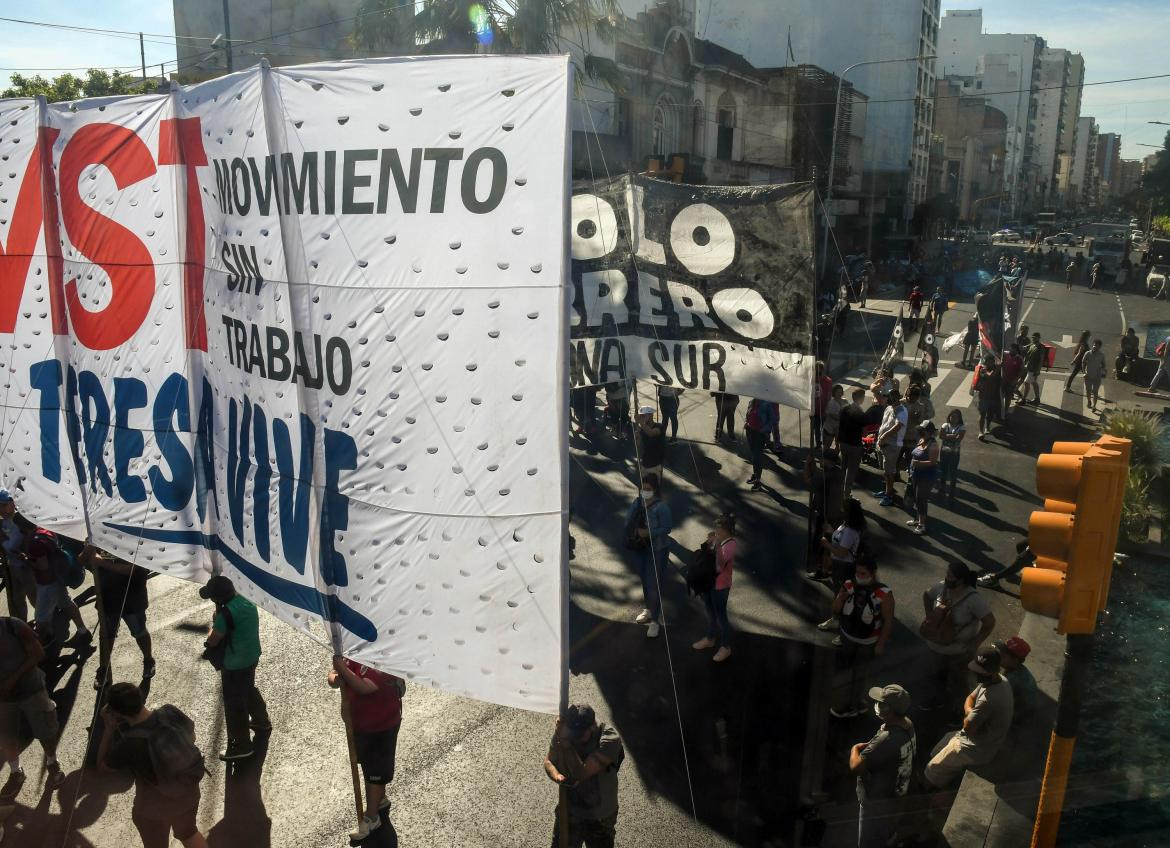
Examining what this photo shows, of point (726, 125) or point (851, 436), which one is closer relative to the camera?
point (851, 436)

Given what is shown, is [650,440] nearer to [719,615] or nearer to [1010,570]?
[719,615]

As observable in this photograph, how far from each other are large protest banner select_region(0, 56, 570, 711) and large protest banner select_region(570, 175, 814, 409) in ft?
13.3

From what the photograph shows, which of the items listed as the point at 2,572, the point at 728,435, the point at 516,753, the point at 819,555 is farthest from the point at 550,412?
the point at 728,435

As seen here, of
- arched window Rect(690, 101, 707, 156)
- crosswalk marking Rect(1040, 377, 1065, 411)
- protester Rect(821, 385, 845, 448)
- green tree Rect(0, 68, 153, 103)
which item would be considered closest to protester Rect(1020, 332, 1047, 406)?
crosswalk marking Rect(1040, 377, 1065, 411)

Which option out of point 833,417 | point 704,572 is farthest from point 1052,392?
point 704,572

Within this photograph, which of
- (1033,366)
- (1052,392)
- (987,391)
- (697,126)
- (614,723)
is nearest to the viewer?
(614,723)

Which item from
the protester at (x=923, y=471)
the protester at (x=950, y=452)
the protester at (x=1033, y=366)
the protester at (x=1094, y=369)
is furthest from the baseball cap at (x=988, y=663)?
the protester at (x=1033, y=366)

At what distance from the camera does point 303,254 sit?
12.6ft

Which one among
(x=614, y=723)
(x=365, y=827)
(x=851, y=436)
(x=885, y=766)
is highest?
(x=851, y=436)

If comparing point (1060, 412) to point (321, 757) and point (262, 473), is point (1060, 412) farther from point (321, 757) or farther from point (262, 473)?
point (262, 473)

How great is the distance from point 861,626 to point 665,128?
28816mm

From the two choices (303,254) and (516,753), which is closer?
(303,254)

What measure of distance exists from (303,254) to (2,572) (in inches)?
275

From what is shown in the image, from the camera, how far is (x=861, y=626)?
7.02 meters
